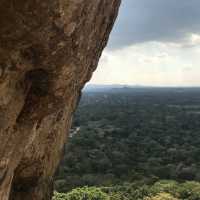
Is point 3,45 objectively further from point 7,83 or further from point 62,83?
point 62,83

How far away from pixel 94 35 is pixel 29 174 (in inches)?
175

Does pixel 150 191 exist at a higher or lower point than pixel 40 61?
lower

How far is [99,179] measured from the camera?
5122cm

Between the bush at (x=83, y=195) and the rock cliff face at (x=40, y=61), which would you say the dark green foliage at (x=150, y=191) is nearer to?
the bush at (x=83, y=195)

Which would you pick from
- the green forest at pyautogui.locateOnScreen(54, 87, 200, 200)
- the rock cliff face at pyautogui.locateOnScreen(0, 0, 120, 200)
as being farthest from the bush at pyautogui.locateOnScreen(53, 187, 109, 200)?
the rock cliff face at pyautogui.locateOnScreen(0, 0, 120, 200)

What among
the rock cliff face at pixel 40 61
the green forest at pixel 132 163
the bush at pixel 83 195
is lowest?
the green forest at pixel 132 163

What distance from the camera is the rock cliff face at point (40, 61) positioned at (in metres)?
6.80

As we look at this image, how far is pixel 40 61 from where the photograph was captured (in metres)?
7.82

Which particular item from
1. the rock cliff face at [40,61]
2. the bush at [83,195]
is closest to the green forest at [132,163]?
the bush at [83,195]

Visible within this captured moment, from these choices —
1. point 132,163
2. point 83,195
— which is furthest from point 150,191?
point 132,163

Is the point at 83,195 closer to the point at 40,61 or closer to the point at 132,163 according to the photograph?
the point at 132,163

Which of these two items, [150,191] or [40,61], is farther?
[150,191]

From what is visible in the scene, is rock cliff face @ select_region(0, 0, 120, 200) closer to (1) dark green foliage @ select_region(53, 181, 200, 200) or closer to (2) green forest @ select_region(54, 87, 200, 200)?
(2) green forest @ select_region(54, 87, 200, 200)

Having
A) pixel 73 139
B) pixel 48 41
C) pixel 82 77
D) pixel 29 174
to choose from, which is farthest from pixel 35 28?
pixel 73 139
